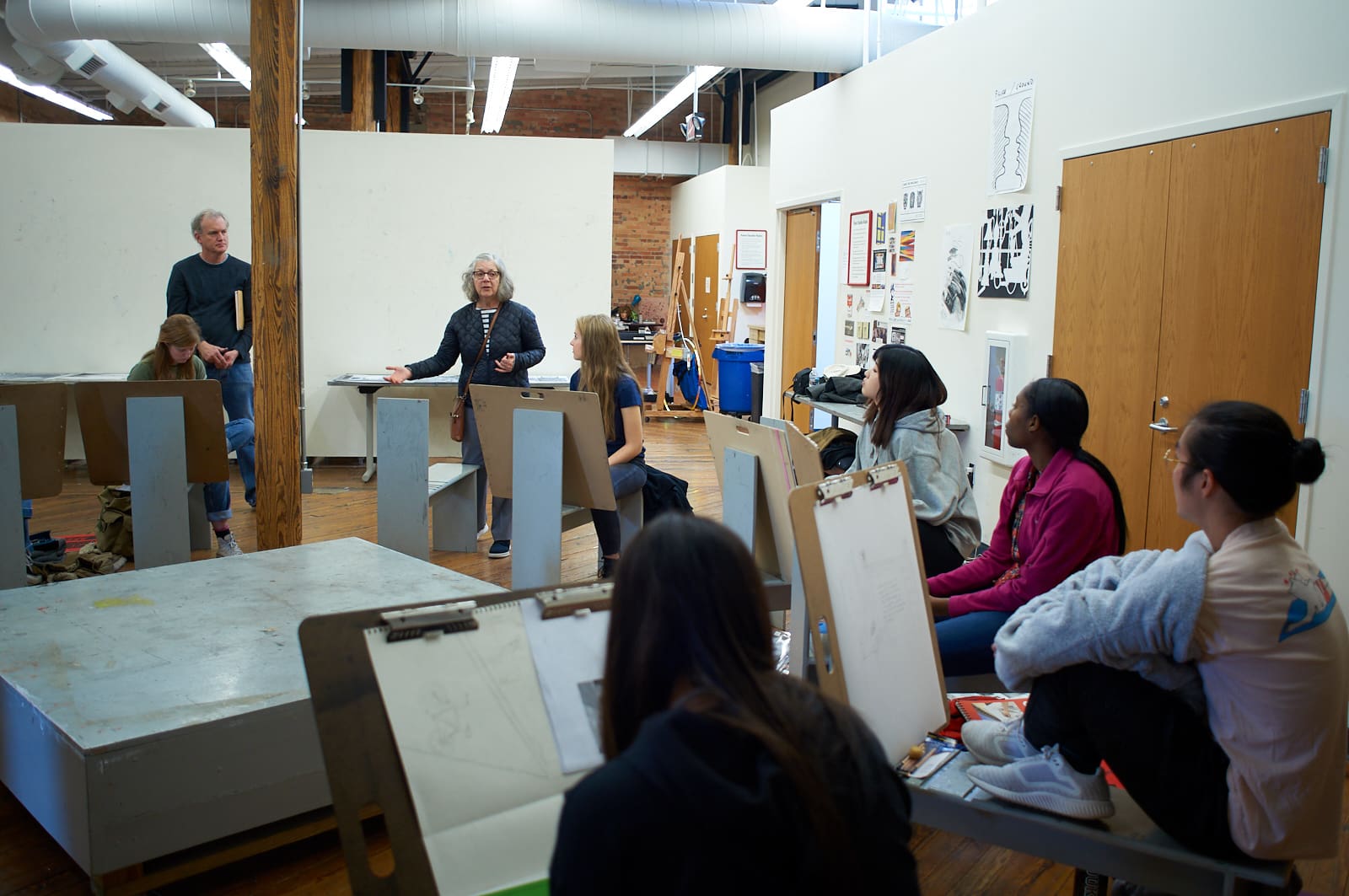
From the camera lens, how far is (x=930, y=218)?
5.75m

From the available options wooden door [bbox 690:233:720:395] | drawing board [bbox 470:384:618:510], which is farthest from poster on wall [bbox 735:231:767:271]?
drawing board [bbox 470:384:618:510]

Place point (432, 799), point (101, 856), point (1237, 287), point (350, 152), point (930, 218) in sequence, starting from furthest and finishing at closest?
point (350, 152), point (930, 218), point (1237, 287), point (101, 856), point (432, 799)

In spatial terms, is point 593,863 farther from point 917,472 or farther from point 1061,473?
point 917,472

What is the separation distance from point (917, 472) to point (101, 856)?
2.33 meters

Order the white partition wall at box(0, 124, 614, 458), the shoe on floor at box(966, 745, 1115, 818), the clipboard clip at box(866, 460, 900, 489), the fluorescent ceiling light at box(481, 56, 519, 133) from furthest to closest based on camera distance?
1. the fluorescent ceiling light at box(481, 56, 519, 133)
2. the white partition wall at box(0, 124, 614, 458)
3. the clipboard clip at box(866, 460, 900, 489)
4. the shoe on floor at box(966, 745, 1115, 818)

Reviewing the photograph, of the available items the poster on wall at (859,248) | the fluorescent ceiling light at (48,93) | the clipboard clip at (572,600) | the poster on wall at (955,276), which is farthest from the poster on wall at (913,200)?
the fluorescent ceiling light at (48,93)

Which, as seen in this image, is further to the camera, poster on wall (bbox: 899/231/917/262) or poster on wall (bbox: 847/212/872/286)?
poster on wall (bbox: 847/212/872/286)

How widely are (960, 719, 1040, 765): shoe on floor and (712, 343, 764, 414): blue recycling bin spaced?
8.05 meters

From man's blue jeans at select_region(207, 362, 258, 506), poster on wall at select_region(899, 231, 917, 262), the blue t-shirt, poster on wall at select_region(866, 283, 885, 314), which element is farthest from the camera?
poster on wall at select_region(866, 283, 885, 314)

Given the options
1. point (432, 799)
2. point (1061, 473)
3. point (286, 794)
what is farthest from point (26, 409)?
point (1061, 473)

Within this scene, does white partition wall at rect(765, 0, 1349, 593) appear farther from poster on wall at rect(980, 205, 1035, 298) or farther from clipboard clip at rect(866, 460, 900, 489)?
clipboard clip at rect(866, 460, 900, 489)

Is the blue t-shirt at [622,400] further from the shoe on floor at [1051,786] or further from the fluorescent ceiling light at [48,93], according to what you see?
the fluorescent ceiling light at [48,93]

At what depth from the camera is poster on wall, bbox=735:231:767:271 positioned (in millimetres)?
11234

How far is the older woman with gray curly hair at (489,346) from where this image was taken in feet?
17.4
